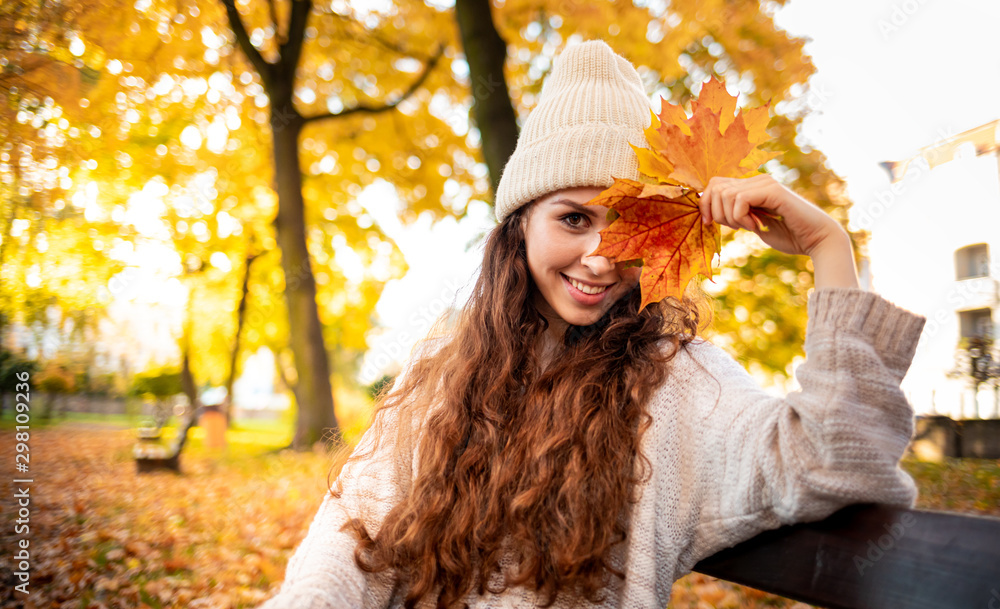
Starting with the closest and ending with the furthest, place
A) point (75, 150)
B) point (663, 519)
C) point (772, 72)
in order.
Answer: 1. point (663, 519)
2. point (75, 150)
3. point (772, 72)

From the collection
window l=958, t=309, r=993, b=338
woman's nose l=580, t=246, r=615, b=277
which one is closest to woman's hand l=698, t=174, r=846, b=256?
woman's nose l=580, t=246, r=615, b=277

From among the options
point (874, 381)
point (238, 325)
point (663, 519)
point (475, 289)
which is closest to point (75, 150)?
point (475, 289)

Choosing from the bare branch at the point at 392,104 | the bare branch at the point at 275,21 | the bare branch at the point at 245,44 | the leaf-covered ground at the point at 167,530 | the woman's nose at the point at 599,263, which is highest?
the bare branch at the point at 275,21

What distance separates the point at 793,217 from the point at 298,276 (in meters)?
7.45

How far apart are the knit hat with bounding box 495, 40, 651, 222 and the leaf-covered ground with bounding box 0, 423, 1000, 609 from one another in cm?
193

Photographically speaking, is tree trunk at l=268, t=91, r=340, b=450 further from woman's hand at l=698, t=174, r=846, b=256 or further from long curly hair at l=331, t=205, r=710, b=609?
woman's hand at l=698, t=174, r=846, b=256

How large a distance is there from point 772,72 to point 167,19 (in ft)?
18.4

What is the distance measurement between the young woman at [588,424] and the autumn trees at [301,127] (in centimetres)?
242

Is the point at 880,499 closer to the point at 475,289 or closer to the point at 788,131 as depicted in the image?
the point at 475,289

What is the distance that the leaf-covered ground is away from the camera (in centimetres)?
347

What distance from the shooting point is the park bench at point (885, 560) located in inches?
41.1

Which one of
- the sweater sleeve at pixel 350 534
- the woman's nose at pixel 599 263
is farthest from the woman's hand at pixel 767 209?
the sweater sleeve at pixel 350 534

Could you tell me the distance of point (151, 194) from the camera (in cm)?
777

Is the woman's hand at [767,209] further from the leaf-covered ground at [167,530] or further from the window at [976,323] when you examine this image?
the window at [976,323]
